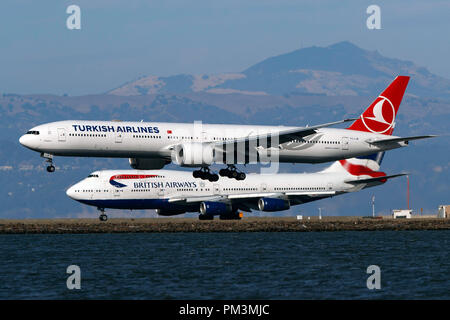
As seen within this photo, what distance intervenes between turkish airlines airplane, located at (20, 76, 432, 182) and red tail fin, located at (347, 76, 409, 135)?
457 cm

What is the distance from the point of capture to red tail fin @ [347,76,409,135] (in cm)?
9281

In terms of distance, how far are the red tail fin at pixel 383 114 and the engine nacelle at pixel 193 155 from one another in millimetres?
22058

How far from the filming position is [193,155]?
2943 inches

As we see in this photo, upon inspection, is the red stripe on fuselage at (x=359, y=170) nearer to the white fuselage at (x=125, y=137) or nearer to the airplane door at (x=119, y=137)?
the white fuselage at (x=125, y=137)

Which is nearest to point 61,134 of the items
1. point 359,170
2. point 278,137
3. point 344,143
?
point 278,137

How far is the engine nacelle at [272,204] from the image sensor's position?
146000 millimetres

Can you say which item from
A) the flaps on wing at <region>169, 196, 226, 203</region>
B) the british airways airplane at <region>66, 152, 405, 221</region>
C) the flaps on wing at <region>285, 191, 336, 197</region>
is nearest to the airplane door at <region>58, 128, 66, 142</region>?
the british airways airplane at <region>66, 152, 405, 221</region>

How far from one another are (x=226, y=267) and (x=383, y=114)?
2575 centimetres

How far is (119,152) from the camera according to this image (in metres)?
74.3

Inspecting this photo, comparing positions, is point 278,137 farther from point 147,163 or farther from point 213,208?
point 213,208

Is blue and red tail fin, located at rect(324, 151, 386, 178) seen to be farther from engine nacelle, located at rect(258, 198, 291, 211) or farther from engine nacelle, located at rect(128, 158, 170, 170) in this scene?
engine nacelle, located at rect(128, 158, 170, 170)
